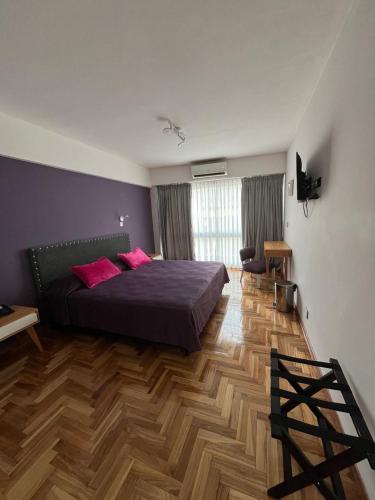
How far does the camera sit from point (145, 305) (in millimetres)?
2211

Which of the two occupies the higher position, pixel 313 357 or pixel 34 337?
pixel 34 337

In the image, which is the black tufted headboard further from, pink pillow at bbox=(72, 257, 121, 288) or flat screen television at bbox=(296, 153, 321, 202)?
flat screen television at bbox=(296, 153, 321, 202)

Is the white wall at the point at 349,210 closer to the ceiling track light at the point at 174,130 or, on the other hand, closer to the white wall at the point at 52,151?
the ceiling track light at the point at 174,130

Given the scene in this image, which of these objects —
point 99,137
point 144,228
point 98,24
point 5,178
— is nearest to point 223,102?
point 98,24

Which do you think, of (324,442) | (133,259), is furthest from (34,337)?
(324,442)

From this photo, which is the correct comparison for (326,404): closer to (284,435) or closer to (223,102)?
(284,435)

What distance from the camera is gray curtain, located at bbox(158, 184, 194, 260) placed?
16.8ft

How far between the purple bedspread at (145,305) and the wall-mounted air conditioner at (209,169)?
97.7 inches

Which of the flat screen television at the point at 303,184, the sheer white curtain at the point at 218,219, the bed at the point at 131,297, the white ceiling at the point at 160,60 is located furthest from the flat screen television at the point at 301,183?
the sheer white curtain at the point at 218,219

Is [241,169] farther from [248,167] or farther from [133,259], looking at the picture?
[133,259]

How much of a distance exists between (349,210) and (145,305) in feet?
6.34

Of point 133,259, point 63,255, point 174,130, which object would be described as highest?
point 174,130

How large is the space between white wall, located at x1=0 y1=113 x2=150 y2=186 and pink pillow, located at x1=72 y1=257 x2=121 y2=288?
1464 millimetres

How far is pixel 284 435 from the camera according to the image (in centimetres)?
102
